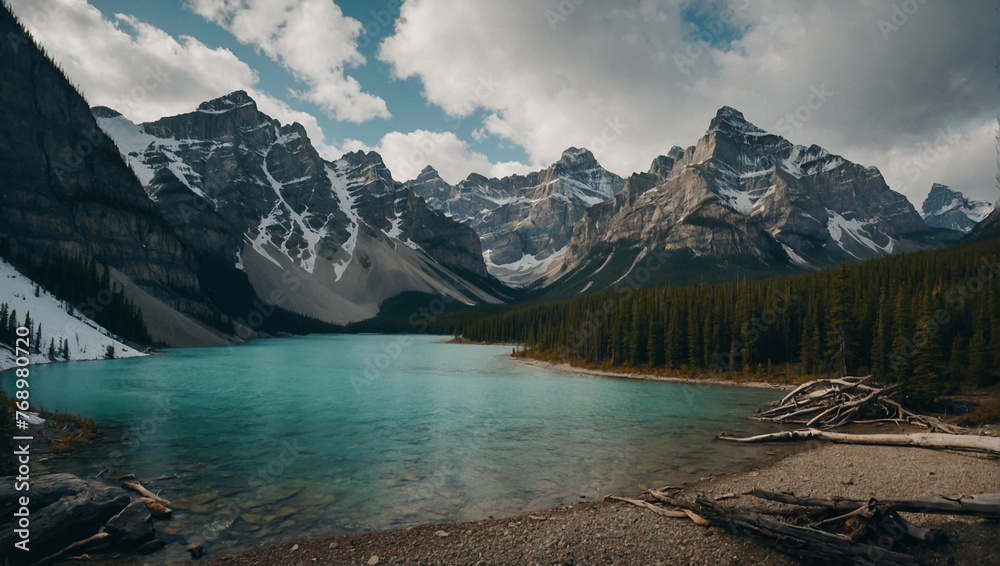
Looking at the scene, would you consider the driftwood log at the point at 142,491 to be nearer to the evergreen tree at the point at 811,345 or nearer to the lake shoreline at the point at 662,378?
the lake shoreline at the point at 662,378

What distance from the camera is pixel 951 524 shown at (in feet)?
38.9

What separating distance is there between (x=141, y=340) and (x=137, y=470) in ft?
322

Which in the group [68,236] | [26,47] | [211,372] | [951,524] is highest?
[26,47]

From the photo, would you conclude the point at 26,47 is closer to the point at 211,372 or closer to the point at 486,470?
the point at 211,372

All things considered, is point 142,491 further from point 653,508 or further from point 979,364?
point 979,364

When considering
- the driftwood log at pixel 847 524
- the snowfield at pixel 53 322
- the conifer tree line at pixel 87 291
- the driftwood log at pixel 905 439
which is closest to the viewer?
the driftwood log at pixel 847 524

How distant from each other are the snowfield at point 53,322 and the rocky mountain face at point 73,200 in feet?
39.1

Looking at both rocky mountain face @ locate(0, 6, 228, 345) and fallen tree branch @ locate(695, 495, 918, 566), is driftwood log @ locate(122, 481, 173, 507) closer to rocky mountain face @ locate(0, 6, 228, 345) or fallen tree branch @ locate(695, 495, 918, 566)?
fallen tree branch @ locate(695, 495, 918, 566)

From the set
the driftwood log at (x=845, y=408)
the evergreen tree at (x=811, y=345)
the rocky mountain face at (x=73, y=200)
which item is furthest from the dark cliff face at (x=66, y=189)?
the evergreen tree at (x=811, y=345)

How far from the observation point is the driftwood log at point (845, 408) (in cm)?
2934

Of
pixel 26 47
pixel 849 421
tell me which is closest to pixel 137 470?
pixel 849 421

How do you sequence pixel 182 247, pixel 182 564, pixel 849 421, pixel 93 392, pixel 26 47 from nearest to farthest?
pixel 182 564
pixel 849 421
pixel 93 392
pixel 26 47
pixel 182 247

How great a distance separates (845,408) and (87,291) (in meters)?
118

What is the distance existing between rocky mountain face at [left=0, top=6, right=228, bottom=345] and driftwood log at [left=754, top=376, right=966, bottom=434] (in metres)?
118
